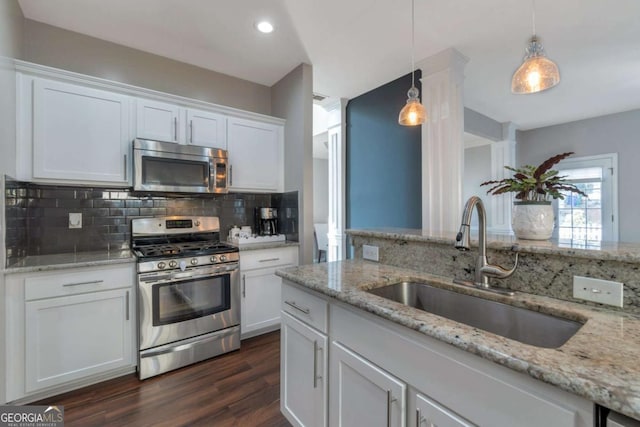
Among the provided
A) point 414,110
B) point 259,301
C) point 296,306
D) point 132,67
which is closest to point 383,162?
point 414,110

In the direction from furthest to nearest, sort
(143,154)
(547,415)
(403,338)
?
1. (143,154)
2. (403,338)
3. (547,415)

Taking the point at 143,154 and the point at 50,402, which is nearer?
the point at 50,402

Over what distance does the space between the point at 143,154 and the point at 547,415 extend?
2717 mm

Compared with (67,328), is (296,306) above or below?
above

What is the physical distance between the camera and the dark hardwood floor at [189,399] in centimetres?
170

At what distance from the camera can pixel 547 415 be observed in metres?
0.62

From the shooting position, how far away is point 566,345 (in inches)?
28.0

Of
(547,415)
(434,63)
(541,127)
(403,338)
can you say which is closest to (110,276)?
Result: (403,338)

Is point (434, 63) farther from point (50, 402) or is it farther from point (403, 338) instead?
point (50, 402)

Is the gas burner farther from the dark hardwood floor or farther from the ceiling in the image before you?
the ceiling

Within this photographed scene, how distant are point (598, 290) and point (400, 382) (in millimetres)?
759

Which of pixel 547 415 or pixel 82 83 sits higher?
pixel 82 83

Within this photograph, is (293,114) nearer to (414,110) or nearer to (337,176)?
(337,176)

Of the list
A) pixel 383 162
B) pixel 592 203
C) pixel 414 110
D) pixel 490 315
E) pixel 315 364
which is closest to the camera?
pixel 490 315
